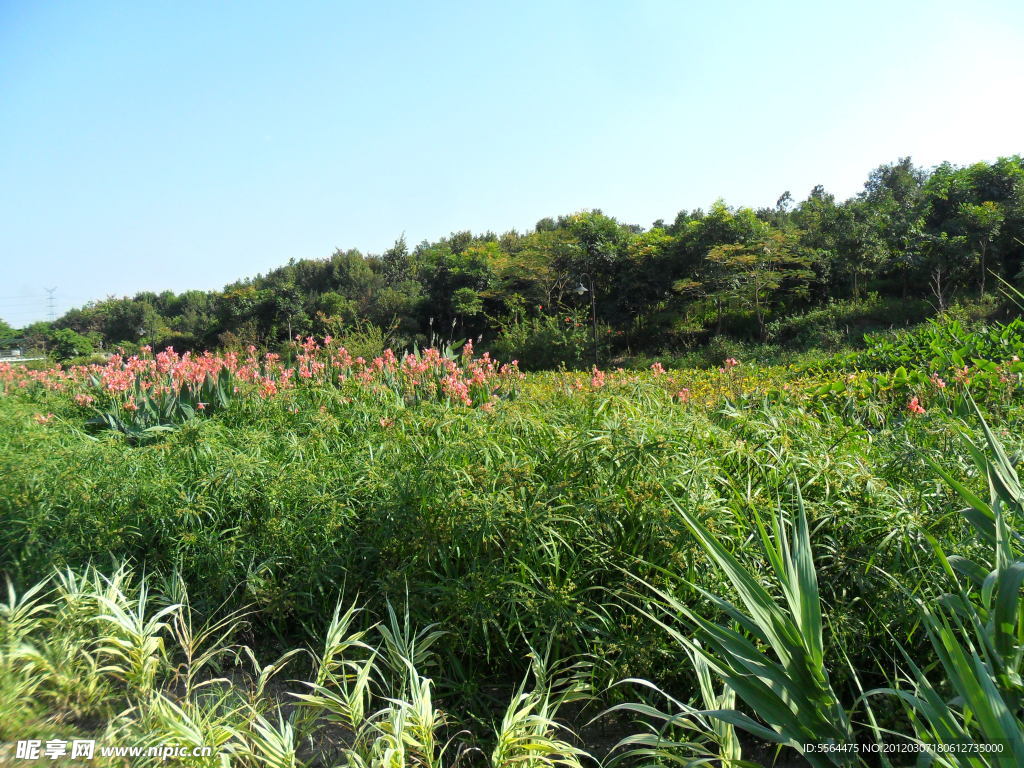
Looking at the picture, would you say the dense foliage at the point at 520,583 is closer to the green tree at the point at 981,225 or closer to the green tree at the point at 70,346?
the green tree at the point at 981,225

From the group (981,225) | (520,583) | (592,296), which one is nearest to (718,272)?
(592,296)

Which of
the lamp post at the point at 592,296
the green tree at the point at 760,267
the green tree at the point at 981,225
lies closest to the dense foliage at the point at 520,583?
the green tree at the point at 760,267

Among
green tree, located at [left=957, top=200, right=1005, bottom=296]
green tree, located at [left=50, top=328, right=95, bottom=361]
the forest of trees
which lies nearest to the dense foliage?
the forest of trees

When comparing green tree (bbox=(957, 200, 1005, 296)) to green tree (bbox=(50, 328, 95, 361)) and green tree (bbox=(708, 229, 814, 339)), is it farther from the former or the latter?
green tree (bbox=(50, 328, 95, 361))

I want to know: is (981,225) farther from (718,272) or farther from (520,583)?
(520,583)

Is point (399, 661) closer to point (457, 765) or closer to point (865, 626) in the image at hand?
point (457, 765)

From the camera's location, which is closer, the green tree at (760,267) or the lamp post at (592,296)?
the green tree at (760,267)

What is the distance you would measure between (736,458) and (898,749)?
137 cm

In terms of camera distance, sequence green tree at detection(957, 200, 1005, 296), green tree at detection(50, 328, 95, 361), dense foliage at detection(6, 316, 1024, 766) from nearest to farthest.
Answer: dense foliage at detection(6, 316, 1024, 766), green tree at detection(957, 200, 1005, 296), green tree at detection(50, 328, 95, 361)

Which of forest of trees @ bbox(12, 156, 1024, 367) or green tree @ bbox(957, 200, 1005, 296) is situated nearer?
green tree @ bbox(957, 200, 1005, 296)

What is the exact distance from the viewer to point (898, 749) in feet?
5.29

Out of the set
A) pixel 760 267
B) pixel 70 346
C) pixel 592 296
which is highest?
pixel 70 346

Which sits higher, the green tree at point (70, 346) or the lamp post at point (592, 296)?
the green tree at point (70, 346)

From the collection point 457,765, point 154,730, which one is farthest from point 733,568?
point 154,730
